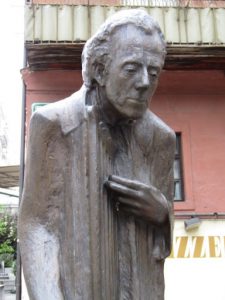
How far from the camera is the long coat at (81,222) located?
1.47 m

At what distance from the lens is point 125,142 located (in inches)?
64.7

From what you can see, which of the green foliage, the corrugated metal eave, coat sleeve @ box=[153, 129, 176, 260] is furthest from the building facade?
the green foliage

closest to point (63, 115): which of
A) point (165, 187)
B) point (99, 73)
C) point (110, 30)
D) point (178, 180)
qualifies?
point (99, 73)

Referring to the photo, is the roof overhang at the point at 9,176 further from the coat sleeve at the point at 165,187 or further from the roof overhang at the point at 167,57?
the coat sleeve at the point at 165,187

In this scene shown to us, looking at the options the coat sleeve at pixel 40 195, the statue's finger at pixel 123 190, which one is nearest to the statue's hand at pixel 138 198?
the statue's finger at pixel 123 190

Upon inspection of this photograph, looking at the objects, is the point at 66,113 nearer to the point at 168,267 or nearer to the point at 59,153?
the point at 59,153

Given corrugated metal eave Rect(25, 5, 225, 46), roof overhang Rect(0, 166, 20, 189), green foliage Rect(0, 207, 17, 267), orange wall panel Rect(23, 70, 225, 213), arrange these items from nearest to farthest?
corrugated metal eave Rect(25, 5, 225, 46)
orange wall panel Rect(23, 70, 225, 213)
roof overhang Rect(0, 166, 20, 189)
green foliage Rect(0, 207, 17, 267)

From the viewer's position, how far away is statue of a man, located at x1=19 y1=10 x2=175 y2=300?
1.48 meters

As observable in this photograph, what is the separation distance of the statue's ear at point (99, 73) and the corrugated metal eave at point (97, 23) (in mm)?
6336

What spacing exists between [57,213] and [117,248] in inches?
8.2

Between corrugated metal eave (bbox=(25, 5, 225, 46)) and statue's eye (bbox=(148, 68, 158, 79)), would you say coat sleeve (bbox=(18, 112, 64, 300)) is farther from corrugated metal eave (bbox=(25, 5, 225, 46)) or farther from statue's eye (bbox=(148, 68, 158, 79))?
corrugated metal eave (bbox=(25, 5, 225, 46))

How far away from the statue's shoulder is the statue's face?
0.11 metres

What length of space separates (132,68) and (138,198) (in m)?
0.39

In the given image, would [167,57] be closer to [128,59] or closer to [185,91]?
[185,91]
